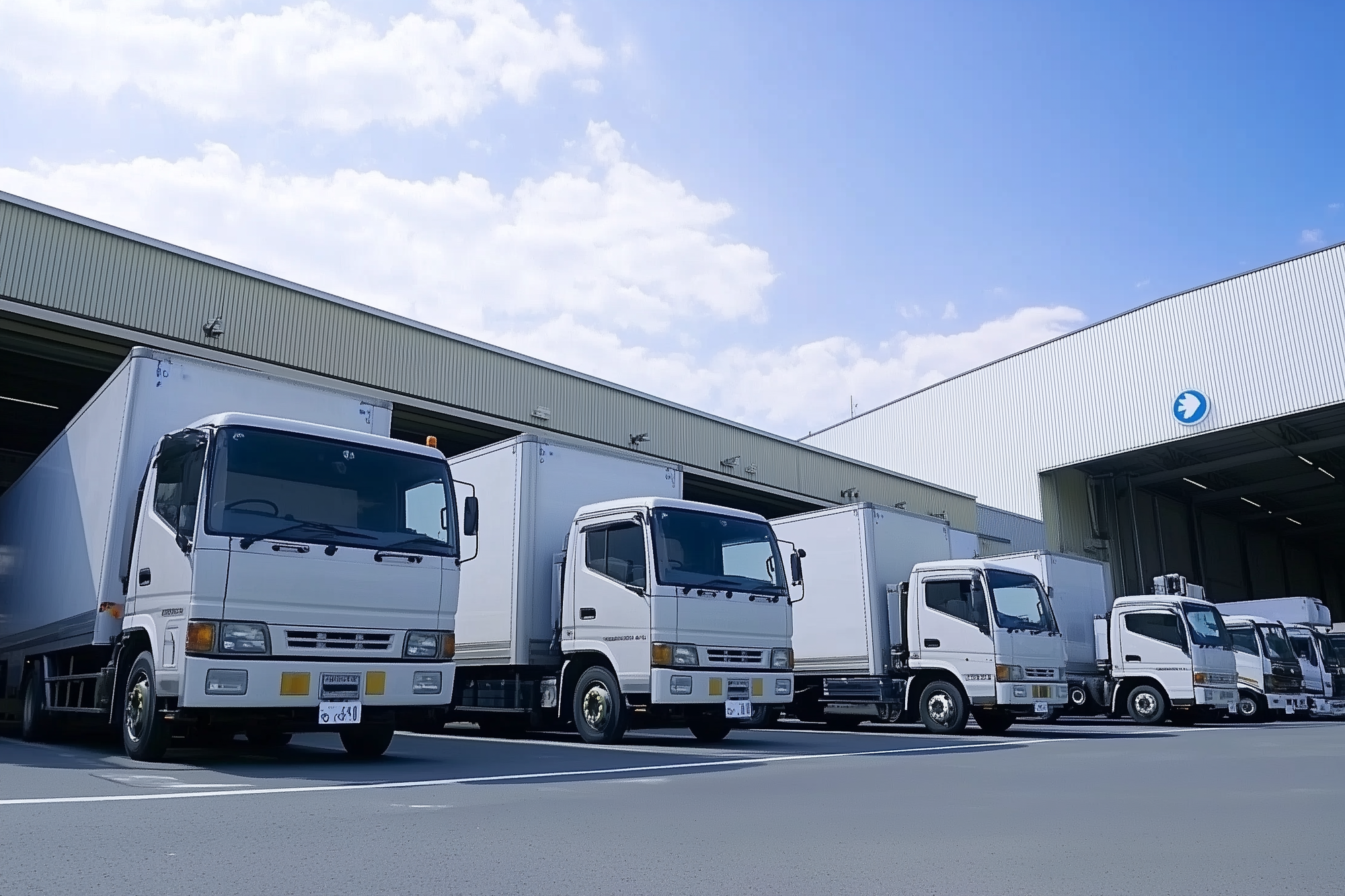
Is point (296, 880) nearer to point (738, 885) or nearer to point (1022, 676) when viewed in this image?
point (738, 885)

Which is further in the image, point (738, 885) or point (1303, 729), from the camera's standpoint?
point (1303, 729)

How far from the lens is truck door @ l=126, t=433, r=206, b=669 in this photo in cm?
690

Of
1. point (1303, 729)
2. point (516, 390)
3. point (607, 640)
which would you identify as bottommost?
point (1303, 729)

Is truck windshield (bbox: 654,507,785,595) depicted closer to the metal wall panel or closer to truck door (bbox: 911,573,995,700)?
truck door (bbox: 911,573,995,700)

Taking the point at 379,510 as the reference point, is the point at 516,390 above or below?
above

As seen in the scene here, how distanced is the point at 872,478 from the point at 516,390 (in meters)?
11.7

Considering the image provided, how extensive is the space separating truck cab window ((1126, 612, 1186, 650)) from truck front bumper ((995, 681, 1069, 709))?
4069 millimetres

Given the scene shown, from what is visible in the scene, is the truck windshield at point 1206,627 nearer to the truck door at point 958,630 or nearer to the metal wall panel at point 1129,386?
the truck door at point 958,630

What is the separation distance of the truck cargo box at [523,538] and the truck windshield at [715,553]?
624mm

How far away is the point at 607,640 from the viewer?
9969 millimetres

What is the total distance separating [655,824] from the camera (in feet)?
15.8

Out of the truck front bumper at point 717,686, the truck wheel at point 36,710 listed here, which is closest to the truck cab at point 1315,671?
the truck front bumper at point 717,686

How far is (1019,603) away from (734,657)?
17.5 ft

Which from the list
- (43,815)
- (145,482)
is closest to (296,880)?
(43,815)
